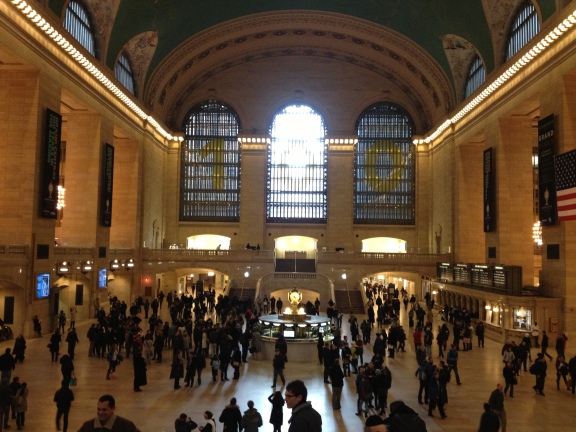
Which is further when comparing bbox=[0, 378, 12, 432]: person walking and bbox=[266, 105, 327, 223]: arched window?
bbox=[266, 105, 327, 223]: arched window

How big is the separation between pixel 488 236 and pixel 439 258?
664 cm

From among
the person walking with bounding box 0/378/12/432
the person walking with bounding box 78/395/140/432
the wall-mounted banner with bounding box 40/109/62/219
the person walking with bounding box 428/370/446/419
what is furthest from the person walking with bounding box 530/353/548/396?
the wall-mounted banner with bounding box 40/109/62/219

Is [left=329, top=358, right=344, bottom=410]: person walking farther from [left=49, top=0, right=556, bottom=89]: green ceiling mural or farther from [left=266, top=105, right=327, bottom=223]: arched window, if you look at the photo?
[left=266, top=105, right=327, bottom=223]: arched window

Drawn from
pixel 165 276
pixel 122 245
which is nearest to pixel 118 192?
pixel 122 245

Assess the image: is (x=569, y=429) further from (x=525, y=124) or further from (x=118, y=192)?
(x=118, y=192)

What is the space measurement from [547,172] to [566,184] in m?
3.22

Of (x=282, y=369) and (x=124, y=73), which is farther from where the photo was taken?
(x=124, y=73)

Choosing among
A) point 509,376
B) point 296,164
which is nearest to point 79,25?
point 296,164

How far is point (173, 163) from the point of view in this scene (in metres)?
40.5

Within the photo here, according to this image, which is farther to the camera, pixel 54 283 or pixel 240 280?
pixel 240 280

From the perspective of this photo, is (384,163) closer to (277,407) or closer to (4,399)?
(277,407)

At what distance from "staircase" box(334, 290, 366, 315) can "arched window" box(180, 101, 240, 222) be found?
44.3ft

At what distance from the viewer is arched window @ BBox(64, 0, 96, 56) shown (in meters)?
23.1

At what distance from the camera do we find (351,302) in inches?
1166
